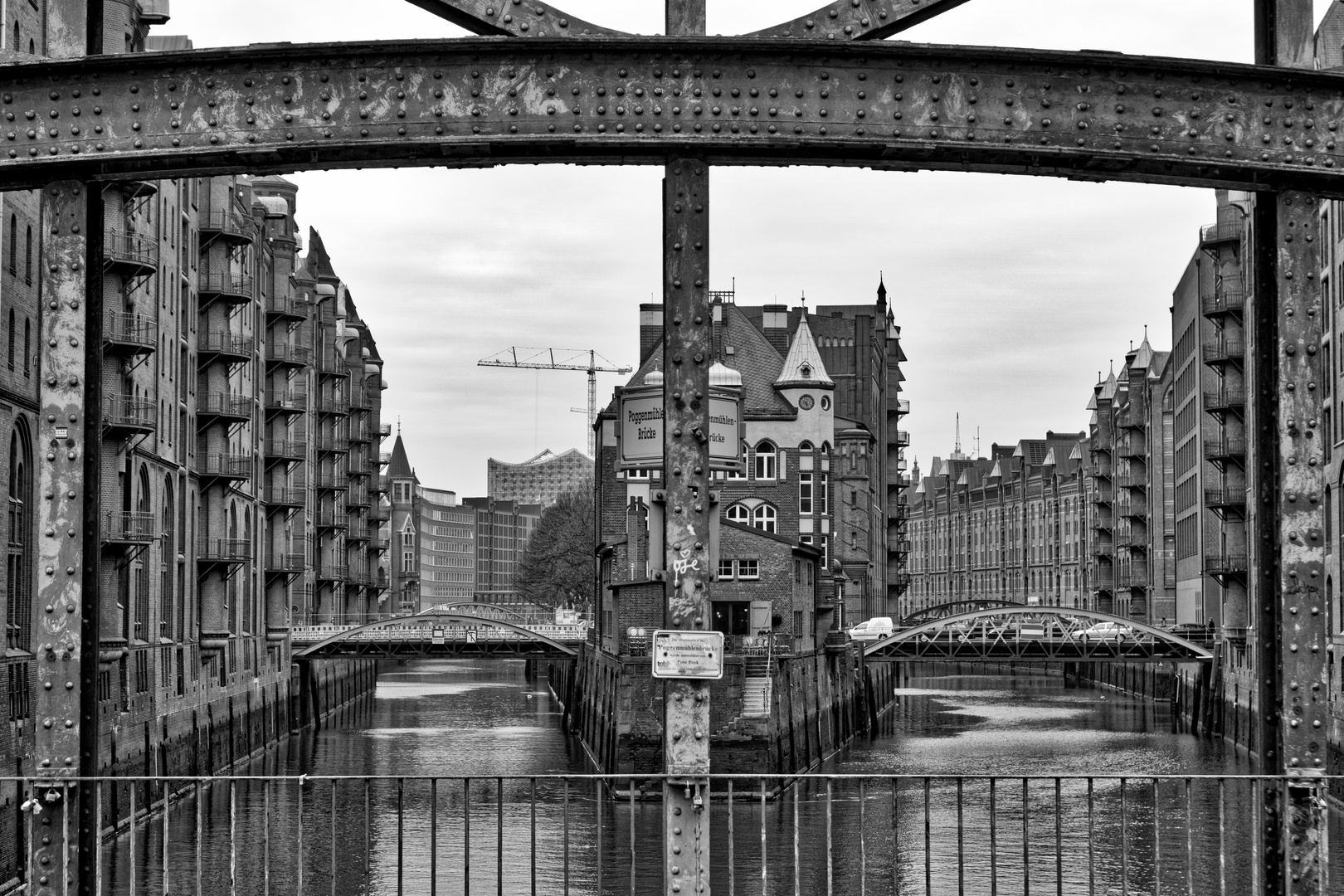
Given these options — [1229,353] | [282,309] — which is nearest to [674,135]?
[1229,353]

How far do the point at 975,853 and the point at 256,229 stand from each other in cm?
3681

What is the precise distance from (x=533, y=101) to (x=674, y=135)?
0.68 meters

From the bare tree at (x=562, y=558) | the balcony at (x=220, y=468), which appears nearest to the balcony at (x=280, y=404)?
the balcony at (x=220, y=468)

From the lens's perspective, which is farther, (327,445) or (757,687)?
(327,445)

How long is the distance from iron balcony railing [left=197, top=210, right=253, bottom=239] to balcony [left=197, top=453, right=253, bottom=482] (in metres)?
6.18

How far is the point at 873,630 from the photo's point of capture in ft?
262

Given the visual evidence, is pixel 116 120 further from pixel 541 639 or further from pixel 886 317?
pixel 886 317

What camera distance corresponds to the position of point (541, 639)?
67500mm

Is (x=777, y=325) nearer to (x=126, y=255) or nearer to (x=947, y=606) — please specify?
(x=947, y=606)

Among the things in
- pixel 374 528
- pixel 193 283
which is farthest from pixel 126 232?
pixel 374 528

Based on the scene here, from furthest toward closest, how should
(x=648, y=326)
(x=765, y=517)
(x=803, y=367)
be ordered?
(x=648, y=326)
(x=803, y=367)
(x=765, y=517)

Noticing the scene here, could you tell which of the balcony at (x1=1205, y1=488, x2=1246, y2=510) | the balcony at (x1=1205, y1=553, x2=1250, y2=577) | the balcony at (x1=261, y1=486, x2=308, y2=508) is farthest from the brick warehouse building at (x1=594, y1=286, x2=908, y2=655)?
the balcony at (x1=1205, y1=553, x2=1250, y2=577)

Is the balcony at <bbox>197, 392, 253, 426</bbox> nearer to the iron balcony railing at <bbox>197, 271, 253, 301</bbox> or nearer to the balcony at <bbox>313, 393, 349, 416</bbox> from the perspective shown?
the iron balcony railing at <bbox>197, 271, 253, 301</bbox>

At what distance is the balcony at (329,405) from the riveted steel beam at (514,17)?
73.2 meters
